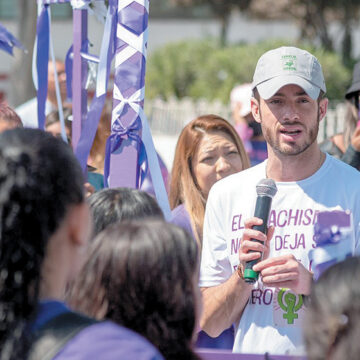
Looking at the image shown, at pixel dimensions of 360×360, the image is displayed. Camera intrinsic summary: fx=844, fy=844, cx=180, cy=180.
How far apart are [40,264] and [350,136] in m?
3.31

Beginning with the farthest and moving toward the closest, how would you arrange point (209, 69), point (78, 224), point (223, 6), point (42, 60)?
point (223, 6) → point (209, 69) → point (42, 60) → point (78, 224)

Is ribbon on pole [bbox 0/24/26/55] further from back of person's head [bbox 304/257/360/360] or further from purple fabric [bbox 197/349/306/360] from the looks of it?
back of person's head [bbox 304/257/360/360]

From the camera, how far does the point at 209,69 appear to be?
76.4 ft

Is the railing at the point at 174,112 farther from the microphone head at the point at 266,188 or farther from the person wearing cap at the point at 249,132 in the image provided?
the microphone head at the point at 266,188

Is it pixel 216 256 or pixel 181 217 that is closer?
pixel 216 256

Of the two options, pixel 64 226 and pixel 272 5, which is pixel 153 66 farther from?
pixel 64 226

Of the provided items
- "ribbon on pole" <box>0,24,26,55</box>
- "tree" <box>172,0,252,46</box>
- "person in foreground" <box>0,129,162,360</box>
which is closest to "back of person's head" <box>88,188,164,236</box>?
"person in foreground" <box>0,129,162,360</box>

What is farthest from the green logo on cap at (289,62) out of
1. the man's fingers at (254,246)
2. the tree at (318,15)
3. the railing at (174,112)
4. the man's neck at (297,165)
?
the tree at (318,15)

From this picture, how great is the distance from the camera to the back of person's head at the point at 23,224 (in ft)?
5.56

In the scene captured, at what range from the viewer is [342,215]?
2.97m

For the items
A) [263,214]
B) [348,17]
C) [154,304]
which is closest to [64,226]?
[154,304]

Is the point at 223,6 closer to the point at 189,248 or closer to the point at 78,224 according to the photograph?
the point at 189,248

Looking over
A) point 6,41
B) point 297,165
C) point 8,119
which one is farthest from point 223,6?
point 297,165

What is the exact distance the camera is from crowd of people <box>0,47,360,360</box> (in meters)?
1.70
